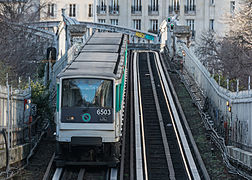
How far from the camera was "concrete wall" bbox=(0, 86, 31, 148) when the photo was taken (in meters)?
21.1

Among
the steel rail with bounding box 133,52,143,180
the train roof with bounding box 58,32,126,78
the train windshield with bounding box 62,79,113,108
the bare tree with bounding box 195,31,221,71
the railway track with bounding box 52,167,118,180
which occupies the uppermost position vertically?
the bare tree with bounding box 195,31,221,71

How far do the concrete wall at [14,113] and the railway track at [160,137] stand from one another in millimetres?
4706

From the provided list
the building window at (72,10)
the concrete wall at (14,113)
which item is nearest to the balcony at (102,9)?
the building window at (72,10)

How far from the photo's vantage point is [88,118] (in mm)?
21812

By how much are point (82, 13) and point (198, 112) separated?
57177 millimetres

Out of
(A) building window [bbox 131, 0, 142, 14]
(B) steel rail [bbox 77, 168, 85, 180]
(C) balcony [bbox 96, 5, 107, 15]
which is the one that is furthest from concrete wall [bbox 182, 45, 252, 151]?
(C) balcony [bbox 96, 5, 107, 15]

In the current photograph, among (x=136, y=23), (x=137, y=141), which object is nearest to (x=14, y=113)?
(x=137, y=141)

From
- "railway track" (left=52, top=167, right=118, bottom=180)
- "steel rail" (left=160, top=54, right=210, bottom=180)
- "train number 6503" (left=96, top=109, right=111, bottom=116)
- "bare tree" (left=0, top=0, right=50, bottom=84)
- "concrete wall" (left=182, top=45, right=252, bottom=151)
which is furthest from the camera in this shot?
"bare tree" (left=0, top=0, right=50, bottom=84)

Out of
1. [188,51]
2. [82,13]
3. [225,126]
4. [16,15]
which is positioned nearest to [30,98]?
[225,126]

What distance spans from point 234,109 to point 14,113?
8305 mm

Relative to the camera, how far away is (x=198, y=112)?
31172 millimetres

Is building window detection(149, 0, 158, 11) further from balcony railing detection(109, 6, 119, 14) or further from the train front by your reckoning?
the train front

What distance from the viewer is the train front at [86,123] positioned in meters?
21.7

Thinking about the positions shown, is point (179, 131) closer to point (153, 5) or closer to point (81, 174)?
point (81, 174)
